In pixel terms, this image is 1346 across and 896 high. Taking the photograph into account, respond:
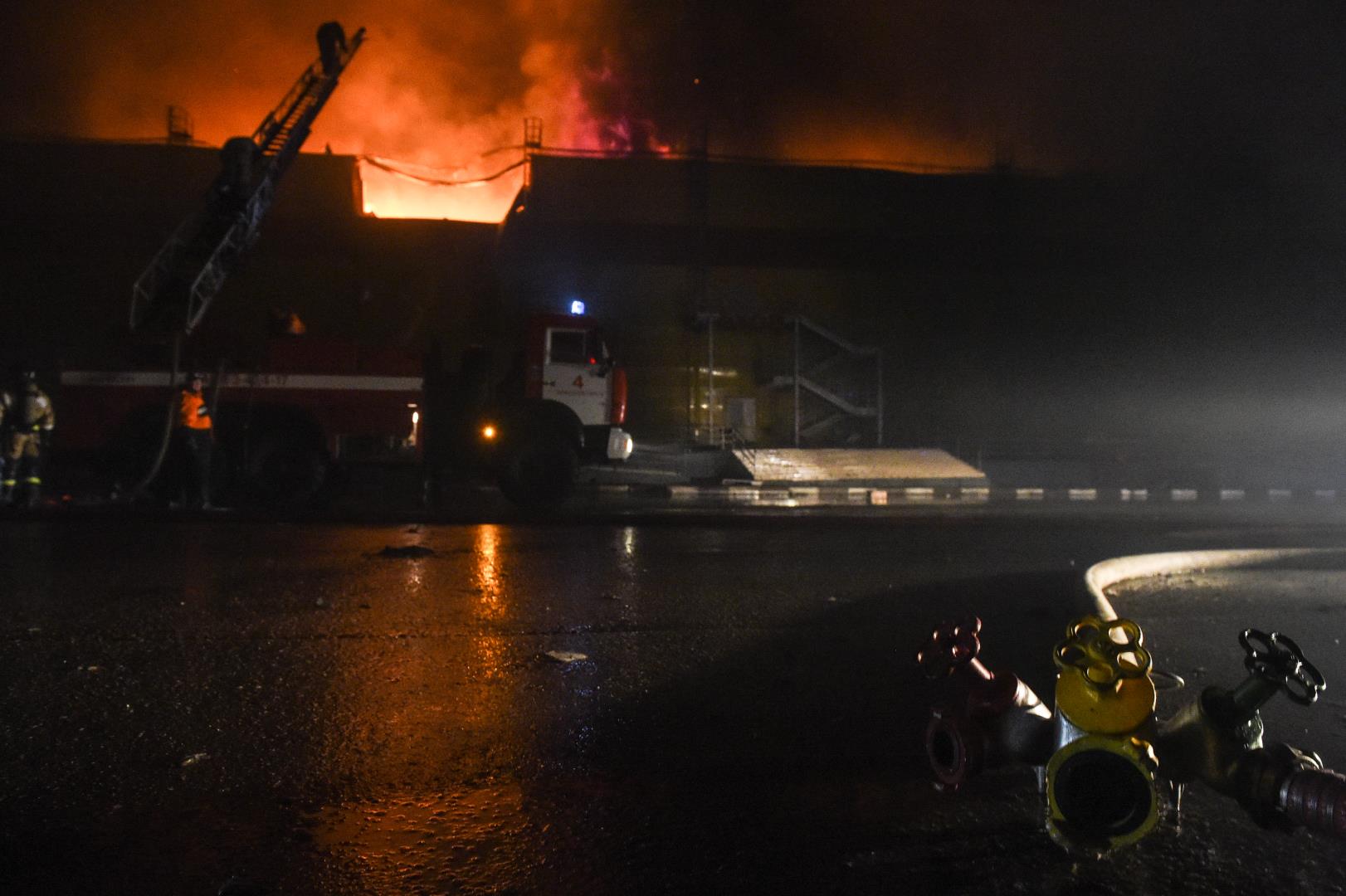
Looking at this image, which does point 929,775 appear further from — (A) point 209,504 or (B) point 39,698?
(A) point 209,504

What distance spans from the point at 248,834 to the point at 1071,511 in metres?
13.0

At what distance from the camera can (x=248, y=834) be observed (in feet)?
7.66

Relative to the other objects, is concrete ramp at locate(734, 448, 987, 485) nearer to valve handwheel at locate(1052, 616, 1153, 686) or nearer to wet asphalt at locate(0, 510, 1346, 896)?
wet asphalt at locate(0, 510, 1346, 896)

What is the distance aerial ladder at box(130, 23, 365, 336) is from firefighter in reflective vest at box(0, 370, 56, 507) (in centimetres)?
199

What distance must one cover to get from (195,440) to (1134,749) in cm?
1144

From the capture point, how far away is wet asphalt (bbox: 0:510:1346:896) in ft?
7.11

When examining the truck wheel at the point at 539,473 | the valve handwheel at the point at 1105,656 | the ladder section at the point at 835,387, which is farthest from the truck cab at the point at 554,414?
the valve handwheel at the point at 1105,656

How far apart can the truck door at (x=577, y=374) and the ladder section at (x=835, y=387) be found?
32.3 feet

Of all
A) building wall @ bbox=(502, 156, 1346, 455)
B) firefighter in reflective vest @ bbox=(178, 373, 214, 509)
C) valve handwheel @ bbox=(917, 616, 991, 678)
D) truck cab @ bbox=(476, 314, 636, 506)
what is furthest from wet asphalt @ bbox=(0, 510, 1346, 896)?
building wall @ bbox=(502, 156, 1346, 455)

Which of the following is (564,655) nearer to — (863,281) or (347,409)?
(347,409)

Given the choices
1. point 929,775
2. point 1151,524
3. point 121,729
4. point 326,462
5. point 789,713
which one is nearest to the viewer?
point 929,775

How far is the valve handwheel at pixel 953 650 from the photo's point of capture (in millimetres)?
2439

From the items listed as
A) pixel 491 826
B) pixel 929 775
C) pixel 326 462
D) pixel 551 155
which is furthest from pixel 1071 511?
pixel 551 155

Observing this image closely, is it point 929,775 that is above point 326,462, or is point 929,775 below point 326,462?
below
